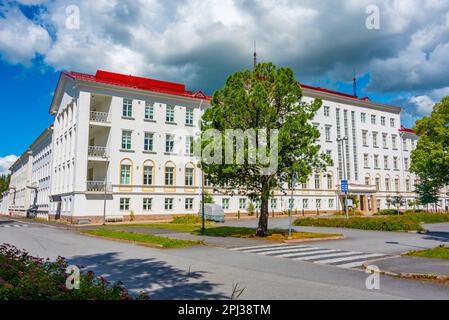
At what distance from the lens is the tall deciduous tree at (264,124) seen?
1906 centimetres

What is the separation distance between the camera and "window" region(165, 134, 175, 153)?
43.6 meters

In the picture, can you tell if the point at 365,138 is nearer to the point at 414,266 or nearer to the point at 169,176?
the point at 169,176

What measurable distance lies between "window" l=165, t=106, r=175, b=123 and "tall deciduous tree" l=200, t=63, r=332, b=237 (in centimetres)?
2373

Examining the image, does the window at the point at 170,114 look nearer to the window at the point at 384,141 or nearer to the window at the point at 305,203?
the window at the point at 305,203

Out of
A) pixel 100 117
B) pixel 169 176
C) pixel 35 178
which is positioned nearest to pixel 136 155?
pixel 169 176

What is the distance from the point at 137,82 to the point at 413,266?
4150cm

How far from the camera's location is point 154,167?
42094 millimetres

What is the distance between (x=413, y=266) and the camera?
10.7 metres

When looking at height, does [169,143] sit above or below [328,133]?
below

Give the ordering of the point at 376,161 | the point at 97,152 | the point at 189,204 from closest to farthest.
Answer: the point at 97,152 < the point at 189,204 < the point at 376,161

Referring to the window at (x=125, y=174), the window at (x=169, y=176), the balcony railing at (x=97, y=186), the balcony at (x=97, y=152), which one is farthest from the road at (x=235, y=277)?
the window at (x=169, y=176)

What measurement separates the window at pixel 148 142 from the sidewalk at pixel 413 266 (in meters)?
33.7
